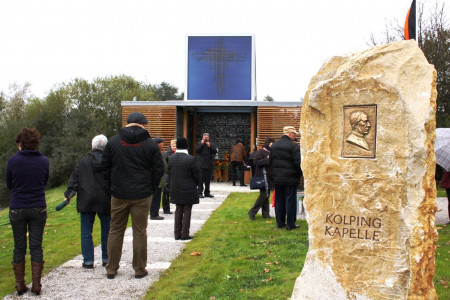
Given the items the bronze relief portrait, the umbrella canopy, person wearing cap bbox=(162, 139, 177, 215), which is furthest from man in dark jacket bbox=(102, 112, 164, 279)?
the umbrella canopy

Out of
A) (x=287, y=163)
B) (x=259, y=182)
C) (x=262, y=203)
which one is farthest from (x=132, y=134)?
(x=262, y=203)

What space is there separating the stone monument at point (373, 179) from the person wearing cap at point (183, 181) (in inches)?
135

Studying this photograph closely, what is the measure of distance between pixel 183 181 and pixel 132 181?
2168 millimetres

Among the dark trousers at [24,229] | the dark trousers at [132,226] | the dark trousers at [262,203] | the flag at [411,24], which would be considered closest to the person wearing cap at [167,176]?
the dark trousers at [262,203]

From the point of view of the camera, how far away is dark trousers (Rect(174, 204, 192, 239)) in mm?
7738

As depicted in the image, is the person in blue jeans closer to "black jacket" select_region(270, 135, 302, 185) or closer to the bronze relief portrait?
the bronze relief portrait

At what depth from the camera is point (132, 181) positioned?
554cm

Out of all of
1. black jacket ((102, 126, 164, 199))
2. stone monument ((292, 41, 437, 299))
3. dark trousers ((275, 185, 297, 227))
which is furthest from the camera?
dark trousers ((275, 185, 297, 227))

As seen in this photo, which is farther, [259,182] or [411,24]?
[259,182]

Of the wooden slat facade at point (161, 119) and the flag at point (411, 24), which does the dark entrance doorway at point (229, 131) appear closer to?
the wooden slat facade at point (161, 119)

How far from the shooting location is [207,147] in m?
13.7

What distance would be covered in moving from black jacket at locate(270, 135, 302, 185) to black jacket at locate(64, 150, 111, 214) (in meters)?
3.33

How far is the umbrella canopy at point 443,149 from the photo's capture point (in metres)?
7.90

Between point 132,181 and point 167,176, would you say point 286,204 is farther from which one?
point 132,181
